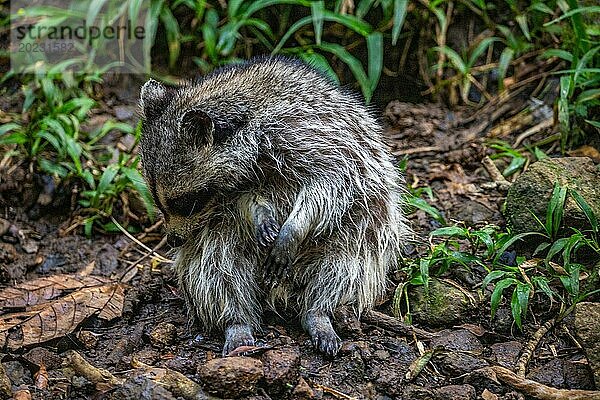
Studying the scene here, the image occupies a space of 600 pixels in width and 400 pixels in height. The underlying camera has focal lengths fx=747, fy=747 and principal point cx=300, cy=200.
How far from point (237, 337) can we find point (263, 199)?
905 mm

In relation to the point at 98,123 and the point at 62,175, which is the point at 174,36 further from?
the point at 62,175

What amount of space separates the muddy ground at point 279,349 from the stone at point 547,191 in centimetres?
49

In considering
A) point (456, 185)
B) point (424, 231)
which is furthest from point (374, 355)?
point (456, 185)

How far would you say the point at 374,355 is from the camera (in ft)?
14.7

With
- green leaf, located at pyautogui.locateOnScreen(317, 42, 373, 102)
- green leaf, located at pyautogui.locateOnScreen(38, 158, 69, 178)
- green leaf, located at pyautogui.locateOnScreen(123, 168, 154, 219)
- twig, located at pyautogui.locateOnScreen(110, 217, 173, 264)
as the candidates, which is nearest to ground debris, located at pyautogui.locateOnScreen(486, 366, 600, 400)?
twig, located at pyautogui.locateOnScreen(110, 217, 173, 264)

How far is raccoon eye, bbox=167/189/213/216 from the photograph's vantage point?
4871 mm

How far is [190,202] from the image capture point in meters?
4.90

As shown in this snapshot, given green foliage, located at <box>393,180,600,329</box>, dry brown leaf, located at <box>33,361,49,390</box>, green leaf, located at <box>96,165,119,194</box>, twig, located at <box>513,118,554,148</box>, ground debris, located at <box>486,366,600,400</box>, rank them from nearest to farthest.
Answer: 1. ground debris, located at <box>486,366,600,400</box>
2. dry brown leaf, located at <box>33,361,49,390</box>
3. green foliage, located at <box>393,180,600,329</box>
4. green leaf, located at <box>96,165,119,194</box>
5. twig, located at <box>513,118,554,148</box>

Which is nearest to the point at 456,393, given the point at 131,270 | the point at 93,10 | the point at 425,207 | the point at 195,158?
the point at 425,207

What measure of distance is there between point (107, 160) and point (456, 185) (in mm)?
3227

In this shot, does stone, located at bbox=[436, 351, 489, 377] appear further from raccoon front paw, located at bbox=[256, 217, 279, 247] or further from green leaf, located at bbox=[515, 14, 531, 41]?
green leaf, located at bbox=[515, 14, 531, 41]

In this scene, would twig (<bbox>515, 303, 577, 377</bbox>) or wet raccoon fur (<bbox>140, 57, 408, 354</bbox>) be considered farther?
wet raccoon fur (<bbox>140, 57, 408, 354</bbox>)

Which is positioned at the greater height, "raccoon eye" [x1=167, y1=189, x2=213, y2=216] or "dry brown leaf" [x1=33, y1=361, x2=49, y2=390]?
"raccoon eye" [x1=167, y1=189, x2=213, y2=216]

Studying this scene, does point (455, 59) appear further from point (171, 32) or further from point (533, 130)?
point (171, 32)
